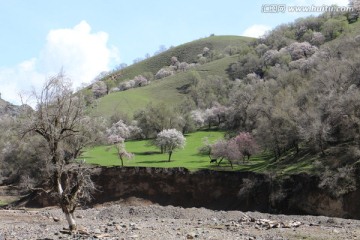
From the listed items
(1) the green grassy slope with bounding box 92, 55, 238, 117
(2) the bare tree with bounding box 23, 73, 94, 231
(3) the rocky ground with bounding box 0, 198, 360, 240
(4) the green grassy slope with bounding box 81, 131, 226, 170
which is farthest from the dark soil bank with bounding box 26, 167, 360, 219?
(1) the green grassy slope with bounding box 92, 55, 238, 117

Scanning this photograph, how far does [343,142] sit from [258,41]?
14084 cm

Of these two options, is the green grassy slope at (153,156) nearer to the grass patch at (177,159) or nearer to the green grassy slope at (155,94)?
the grass patch at (177,159)

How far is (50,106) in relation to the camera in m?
25.6

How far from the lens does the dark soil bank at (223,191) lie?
43.1 meters

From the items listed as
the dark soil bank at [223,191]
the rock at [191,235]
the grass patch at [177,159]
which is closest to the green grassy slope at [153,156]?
the grass patch at [177,159]

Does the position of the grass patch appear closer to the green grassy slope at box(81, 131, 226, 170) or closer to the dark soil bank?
the green grassy slope at box(81, 131, 226, 170)

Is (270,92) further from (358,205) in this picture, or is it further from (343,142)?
(358,205)

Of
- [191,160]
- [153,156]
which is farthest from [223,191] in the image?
[153,156]

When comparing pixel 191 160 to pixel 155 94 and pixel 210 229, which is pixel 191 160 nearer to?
pixel 210 229

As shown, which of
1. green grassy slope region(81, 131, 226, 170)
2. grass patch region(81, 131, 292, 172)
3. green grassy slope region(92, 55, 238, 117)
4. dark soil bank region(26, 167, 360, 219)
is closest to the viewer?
dark soil bank region(26, 167, 360, 219)

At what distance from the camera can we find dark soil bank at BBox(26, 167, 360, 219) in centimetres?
4313

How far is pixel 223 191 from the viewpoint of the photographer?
54156 mm

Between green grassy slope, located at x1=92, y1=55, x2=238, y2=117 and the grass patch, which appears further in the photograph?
green grassy slope, located at x1=92, y1=55, x2=238, y2=117

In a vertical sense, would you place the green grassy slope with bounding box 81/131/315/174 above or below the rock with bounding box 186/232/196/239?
above
